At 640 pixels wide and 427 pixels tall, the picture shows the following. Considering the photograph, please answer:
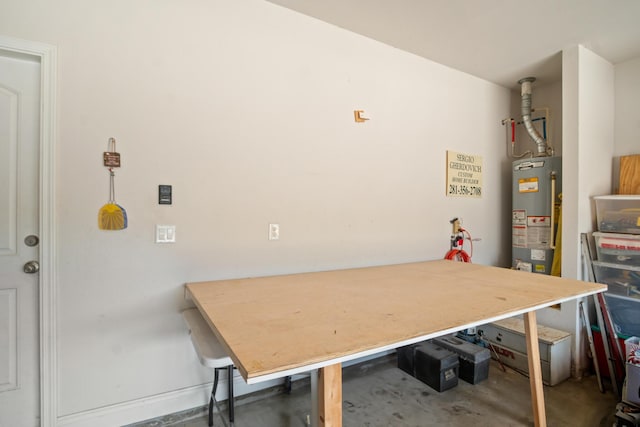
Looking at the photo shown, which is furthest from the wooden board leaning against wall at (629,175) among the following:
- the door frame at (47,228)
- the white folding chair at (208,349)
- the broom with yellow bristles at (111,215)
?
the door frame at (47,228)

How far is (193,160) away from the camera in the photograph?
6.31 feet

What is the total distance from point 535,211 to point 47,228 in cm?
387

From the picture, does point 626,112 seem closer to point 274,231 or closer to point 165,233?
point 274,231

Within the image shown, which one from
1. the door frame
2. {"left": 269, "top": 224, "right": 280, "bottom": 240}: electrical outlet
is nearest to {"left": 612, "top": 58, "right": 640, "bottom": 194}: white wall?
{"left": 269, "top": 224, "right": 280, "bottom": 240}: electrical outlet

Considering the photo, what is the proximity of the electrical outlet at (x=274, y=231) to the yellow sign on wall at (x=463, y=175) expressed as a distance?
187cm

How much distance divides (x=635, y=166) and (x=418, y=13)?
7.86ft

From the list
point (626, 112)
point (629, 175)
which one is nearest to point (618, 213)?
point (629, 175)

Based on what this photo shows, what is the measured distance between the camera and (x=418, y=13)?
226 centimetres

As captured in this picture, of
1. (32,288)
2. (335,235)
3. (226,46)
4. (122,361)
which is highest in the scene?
(226,46)

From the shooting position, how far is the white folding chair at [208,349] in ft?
4.07

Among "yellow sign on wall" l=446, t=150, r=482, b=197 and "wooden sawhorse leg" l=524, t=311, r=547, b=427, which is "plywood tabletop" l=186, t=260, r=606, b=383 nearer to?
"wooden sawhorse leg" l=524, t=311, r=547, b=427

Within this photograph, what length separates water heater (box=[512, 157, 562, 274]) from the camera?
296 centimetres

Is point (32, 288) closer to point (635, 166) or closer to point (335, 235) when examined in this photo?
point (335, 235)

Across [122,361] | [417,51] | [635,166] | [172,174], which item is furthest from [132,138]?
[635,166]
